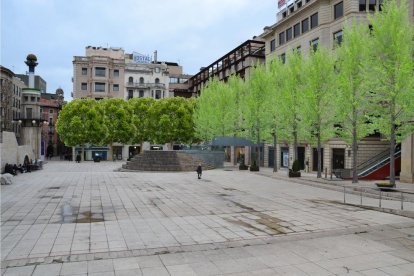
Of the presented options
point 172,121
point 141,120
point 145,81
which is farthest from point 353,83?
point 145,81

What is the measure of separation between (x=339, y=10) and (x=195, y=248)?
36.8 meters

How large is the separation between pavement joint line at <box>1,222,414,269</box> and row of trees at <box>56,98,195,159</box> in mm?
51646

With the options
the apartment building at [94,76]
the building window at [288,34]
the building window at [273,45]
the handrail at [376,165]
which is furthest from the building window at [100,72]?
the handrail at [376,165]

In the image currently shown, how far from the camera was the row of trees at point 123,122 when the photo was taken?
63.6 m

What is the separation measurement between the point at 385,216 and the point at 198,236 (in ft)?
30.9

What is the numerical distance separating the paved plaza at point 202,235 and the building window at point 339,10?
25.2 metres

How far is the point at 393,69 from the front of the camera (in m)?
24.7

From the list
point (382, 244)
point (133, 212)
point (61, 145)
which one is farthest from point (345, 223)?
point (61, 145)

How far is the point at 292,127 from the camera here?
119ft

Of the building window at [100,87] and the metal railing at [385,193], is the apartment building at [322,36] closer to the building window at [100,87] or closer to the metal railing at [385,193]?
the metal railing at [385,193]

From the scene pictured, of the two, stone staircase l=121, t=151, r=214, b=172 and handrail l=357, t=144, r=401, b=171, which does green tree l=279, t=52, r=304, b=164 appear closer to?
handrail l=357, t=144, r=401, b=171

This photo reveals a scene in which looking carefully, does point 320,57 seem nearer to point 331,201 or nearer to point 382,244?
point 331,201

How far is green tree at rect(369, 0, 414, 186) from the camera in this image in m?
24.1

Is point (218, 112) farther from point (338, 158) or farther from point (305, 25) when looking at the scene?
point (338, 158)
